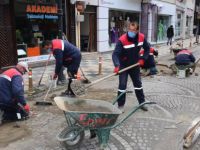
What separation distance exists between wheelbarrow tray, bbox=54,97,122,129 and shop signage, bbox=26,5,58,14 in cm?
981

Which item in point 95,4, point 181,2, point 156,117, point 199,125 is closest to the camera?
point 199,125

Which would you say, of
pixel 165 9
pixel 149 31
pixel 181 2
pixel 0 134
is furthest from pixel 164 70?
pixel 181 2

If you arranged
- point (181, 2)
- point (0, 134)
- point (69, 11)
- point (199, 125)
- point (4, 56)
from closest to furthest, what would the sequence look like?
point (199, 125), point (0, 134), point (4, 56), point (69, 11), point (181, 2)

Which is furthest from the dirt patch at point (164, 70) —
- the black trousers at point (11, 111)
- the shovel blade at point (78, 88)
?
the black trousers at point (11, 111)

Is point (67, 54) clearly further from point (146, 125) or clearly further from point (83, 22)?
point (83, 22)

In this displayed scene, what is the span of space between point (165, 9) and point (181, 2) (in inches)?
291

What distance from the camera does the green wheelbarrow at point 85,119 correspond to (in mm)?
4961

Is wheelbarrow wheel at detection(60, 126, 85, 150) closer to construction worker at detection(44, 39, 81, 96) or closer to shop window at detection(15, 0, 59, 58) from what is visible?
construction worker at detection(44, 39, 81, 96)

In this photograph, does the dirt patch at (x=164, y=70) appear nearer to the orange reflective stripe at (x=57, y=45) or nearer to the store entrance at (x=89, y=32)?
the orange reflective stripe at (x=57, y=45)

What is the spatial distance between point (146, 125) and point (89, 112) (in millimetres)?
2013

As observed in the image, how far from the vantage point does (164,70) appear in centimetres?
1347

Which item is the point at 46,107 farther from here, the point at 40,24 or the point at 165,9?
the point at 165,9

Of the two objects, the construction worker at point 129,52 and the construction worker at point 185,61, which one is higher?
the construction worker at point 129,52

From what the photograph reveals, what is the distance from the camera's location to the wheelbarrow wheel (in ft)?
17.2
